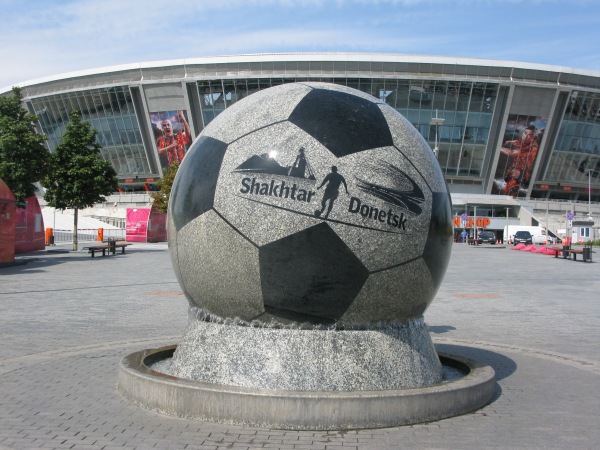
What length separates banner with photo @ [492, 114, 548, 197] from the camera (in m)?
69.1

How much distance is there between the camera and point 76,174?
32656 millimetres

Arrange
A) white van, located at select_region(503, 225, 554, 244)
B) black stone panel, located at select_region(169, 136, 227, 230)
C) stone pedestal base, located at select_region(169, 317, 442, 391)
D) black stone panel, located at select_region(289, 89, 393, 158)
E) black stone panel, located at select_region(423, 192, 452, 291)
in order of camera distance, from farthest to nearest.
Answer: white van, located at select_region(503, 225, 554, 244)
black stone panel, located at select_region(423, 192, 452, 291)
black stone panel, located at select_region(169, 136, 227, 230)
black stone panel, located at select_region(289, 89, 393, 158)
stone pedestal base, located at select_region(169, 317, 442, 391)

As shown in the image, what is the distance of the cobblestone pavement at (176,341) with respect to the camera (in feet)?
15.7

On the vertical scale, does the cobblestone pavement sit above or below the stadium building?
below

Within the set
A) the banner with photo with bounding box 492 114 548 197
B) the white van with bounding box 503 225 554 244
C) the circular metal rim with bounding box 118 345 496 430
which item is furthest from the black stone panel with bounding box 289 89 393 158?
the banner with photo with bounding box 492 114 548 197

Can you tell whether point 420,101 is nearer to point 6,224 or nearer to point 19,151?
point 19,151

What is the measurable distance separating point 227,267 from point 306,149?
4.08ft

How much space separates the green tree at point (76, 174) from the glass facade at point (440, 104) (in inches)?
1302

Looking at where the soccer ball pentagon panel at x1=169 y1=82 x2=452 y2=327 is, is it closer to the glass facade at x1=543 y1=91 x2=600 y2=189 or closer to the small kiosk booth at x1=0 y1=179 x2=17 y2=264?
the small kiosk booth at x1=0 y1=179 x2=17 y2=264

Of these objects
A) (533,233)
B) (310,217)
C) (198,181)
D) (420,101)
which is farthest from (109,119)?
(310,217)

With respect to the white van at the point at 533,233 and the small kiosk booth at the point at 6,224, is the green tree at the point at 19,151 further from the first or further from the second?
the white van at the point at 533,233

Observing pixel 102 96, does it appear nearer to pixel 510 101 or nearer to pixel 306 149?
pixel 510 101

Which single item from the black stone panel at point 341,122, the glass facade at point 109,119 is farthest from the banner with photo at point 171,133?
the black stone panel at point 341,122

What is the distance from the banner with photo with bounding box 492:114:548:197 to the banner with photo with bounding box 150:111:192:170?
1355 inches
